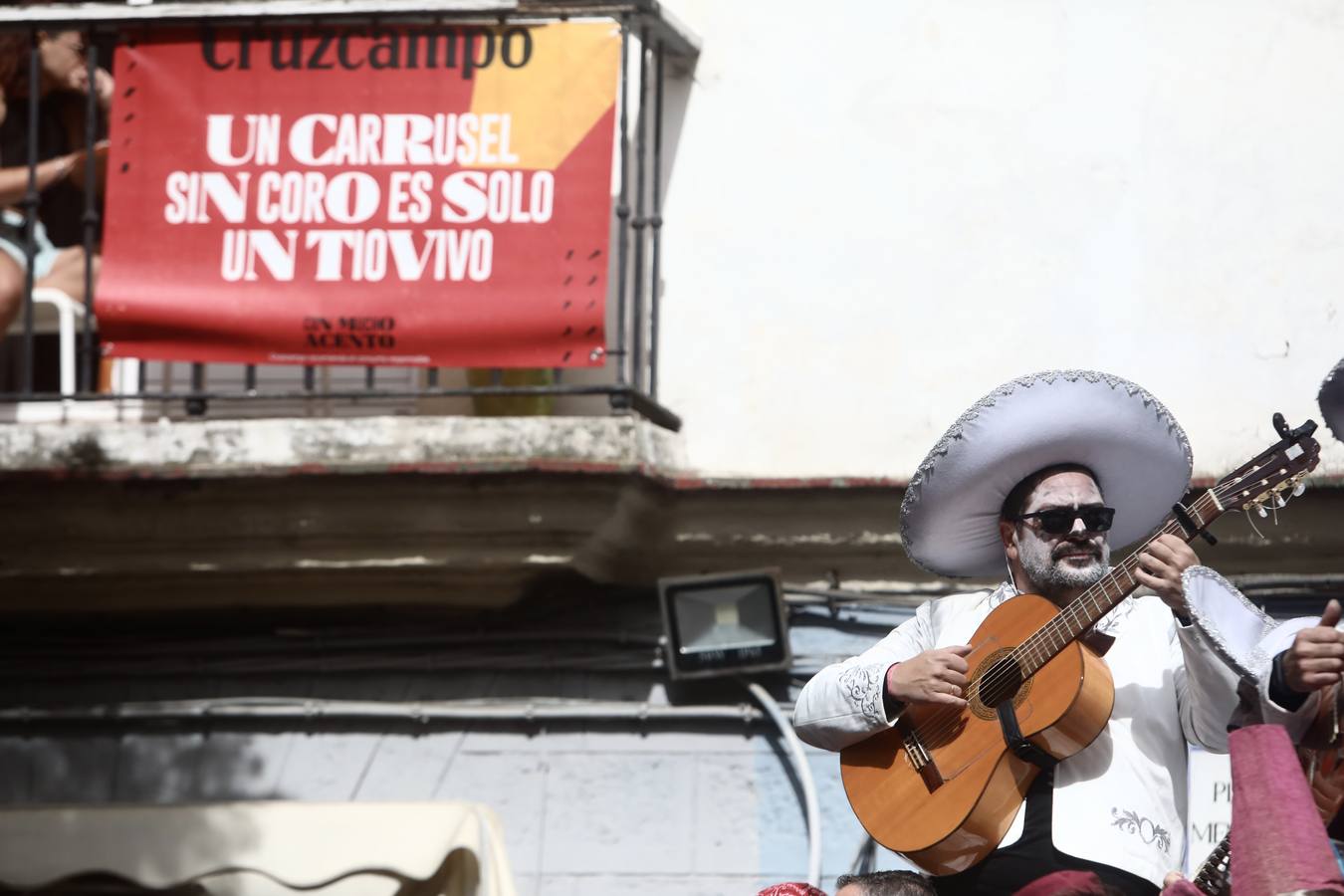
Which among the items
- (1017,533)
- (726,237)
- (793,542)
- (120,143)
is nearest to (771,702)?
(793,542)

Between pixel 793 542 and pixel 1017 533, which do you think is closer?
pixel 1017 533

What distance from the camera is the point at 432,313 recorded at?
280 inches

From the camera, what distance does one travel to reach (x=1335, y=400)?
426cm

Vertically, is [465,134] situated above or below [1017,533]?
above

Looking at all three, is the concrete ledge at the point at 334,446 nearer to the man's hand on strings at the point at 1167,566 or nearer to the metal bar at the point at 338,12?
the metal bar at the point at 338,12

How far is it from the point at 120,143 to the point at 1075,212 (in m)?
3.06

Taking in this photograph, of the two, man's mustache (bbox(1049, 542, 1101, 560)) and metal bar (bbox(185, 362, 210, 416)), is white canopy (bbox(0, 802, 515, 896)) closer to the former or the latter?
metal bar (bbox(185, 362, 210, 416))

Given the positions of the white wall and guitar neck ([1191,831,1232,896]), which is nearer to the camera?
guitar neck ([1191,831,1232,896])

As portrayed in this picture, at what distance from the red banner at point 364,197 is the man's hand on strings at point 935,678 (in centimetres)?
251

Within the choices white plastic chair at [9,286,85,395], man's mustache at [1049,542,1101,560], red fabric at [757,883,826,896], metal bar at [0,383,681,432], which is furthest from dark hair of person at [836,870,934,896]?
white plastic chair at [9,286,85,395]

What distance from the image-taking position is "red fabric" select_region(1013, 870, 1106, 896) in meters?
3.63

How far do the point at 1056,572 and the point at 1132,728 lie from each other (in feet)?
1.15

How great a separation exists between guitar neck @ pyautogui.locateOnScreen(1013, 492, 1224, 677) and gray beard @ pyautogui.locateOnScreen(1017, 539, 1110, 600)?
0.26 ft

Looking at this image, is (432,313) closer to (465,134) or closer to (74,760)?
(465,134)
